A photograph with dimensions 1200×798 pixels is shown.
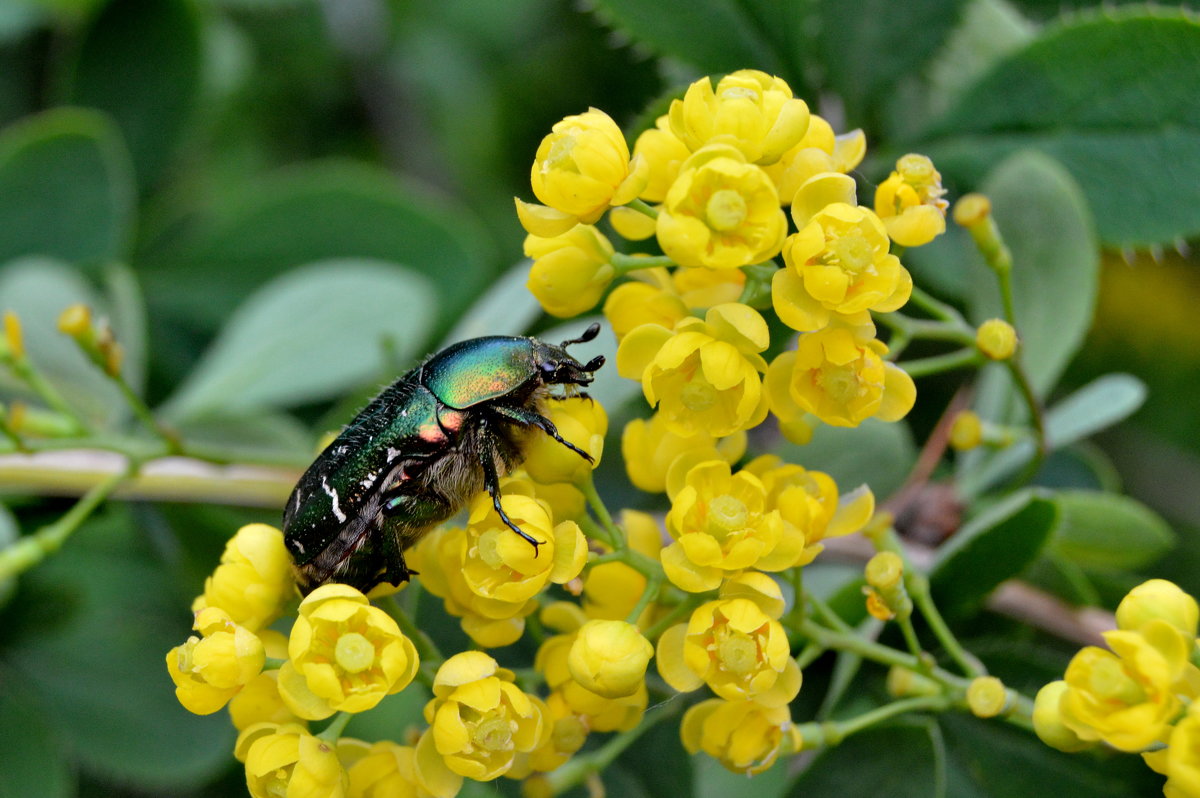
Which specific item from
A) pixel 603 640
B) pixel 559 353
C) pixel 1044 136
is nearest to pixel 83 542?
pixel 559 353

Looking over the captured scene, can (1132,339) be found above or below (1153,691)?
below

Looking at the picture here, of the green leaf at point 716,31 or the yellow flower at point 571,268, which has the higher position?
the green leaf at point 716,31

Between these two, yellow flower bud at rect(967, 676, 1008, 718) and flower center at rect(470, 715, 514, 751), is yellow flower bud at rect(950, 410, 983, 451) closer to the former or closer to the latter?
yellow flower bud at rect(967, 676, 1008, 718)

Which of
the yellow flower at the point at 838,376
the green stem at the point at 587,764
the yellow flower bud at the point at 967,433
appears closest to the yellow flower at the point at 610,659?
the green stem at the point at 587,764

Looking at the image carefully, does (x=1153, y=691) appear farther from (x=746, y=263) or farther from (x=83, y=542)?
(x=83, y=542)

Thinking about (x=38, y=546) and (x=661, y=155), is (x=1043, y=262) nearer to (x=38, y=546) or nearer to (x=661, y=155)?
(x=661, y=155)

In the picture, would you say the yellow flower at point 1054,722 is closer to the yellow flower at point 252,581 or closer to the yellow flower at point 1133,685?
the yellow flower at point 1133,685
